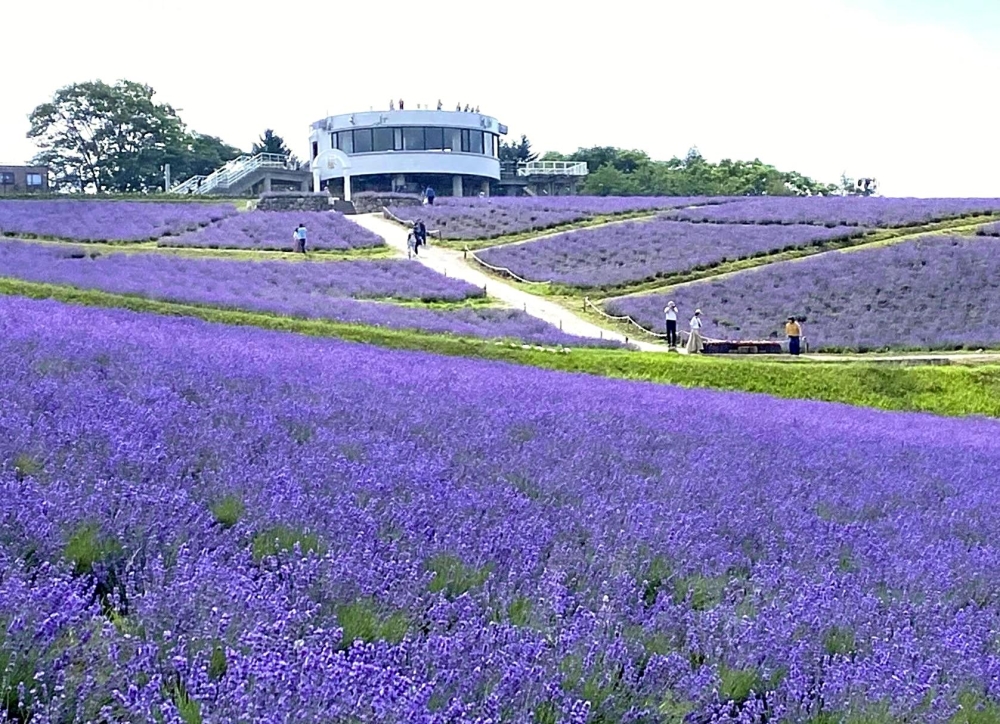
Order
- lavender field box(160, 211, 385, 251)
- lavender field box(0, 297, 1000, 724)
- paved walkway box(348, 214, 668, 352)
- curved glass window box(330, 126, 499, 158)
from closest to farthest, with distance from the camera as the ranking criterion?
1. lavender field box(0, 297, 1000, 724)
2. paved walkway box(348, 214, 668, 352)
3. lavender field box(160, 211, 385, 251)
4. curved glass window box(330, 126, 499, 158)

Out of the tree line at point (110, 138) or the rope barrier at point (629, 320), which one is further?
the tree line at point (110, 138)

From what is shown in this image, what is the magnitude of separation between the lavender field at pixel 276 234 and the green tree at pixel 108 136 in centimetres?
2543

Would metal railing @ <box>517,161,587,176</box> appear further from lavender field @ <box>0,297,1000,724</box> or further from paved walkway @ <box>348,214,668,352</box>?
lavender field @ <box>0,297,1000,724</box>

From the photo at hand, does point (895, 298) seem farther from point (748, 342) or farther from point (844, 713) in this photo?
point (844, 713)

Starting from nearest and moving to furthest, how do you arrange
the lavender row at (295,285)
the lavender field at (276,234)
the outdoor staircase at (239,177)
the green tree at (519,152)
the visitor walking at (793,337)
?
the lavender row at (295,285)
the visitor walking at (793,337)
the lavender field at (276,234)
the outdoor staircase at (239,177)
the green tree at (519,152)

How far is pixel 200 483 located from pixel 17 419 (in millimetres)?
888

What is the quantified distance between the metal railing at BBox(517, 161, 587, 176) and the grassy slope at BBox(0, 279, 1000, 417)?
53.6 meters

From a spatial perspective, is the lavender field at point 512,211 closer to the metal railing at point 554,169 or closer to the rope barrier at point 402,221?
the rope barrier at point 402,221

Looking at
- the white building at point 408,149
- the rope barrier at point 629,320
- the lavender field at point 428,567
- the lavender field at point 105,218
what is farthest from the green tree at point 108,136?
the lavender field at point 428,567

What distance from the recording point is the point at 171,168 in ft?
211

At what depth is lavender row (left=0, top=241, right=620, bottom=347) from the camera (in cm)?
1891

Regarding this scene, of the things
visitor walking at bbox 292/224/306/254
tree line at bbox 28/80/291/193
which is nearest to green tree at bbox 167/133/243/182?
tree line at bbox 28/80/291/193

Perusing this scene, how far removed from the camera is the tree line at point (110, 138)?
61844 mm

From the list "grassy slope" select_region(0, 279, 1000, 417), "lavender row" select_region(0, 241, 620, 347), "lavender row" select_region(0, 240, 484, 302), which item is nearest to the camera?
"grassy slope" select_region(0, 279, 1000, 417)
